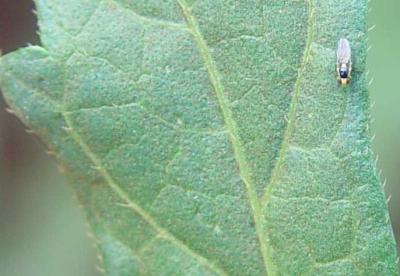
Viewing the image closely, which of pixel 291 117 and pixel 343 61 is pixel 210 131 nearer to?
pixel 291 117

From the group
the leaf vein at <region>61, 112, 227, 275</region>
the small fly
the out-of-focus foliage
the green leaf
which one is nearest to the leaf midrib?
the green leaf

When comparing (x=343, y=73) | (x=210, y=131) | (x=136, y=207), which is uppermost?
(x=343, y=73)

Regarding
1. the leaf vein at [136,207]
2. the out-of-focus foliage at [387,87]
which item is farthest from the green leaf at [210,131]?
the out-of-focus foliage at [387,87]

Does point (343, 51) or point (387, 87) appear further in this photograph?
point (387, 87)

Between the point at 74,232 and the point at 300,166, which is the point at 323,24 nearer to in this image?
the point at 300,166

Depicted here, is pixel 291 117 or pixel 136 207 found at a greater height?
pixel 291 117

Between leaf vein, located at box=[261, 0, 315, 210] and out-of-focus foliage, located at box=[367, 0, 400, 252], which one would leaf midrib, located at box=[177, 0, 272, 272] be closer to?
leaf vein, located at box=[261, 0, 315, 210]

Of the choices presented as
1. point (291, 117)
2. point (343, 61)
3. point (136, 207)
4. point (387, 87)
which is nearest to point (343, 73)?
point (343, 61)

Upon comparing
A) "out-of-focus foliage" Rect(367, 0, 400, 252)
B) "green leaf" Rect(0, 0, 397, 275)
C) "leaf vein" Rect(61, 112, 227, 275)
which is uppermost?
"out-of-focus foliage" Rect(367, 0, 400, 252)

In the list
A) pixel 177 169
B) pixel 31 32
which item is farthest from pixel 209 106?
pixel 31 32
